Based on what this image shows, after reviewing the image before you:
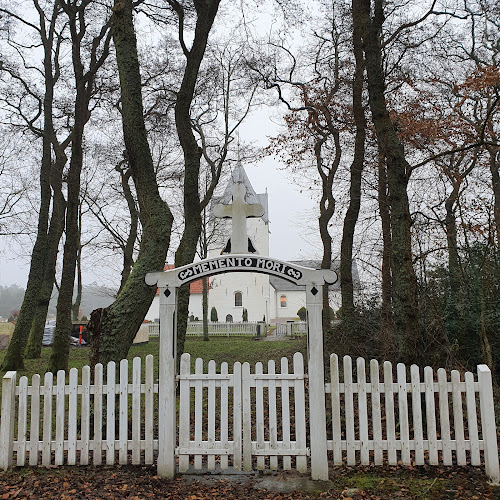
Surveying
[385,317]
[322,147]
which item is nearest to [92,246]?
[322,147]

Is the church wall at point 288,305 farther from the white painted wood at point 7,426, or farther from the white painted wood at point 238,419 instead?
the white painted wood at point 7,426

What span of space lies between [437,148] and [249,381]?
13981 millimetres

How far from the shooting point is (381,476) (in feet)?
19.5

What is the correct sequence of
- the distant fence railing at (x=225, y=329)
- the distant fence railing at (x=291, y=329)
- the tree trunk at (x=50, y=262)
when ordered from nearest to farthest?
the tree trunk at (x=50, y=262)
the distant fence railing at (x=291, y=329)
the distant fence railing at (x=225, y=329)

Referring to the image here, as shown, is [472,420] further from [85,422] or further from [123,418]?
[85,422]

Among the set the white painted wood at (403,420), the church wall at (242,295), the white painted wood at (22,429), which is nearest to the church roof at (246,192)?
the white painted wood at (403,420)

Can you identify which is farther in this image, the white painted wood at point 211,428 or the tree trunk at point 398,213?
the tree trunk at point 398,213

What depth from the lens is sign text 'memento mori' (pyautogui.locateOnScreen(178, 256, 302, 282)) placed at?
20.3 feet

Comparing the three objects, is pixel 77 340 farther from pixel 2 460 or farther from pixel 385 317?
pixel 2 460

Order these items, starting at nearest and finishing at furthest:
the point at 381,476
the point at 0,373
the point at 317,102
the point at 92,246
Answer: the point at 381,476, the point at 0,373, the point at 317,102, the point at 92,246

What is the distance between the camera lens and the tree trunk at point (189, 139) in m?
11.5

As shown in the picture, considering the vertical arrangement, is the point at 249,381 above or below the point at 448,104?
below

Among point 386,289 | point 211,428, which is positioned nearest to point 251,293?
point 386,289

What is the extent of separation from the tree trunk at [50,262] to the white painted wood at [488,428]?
15471mm
